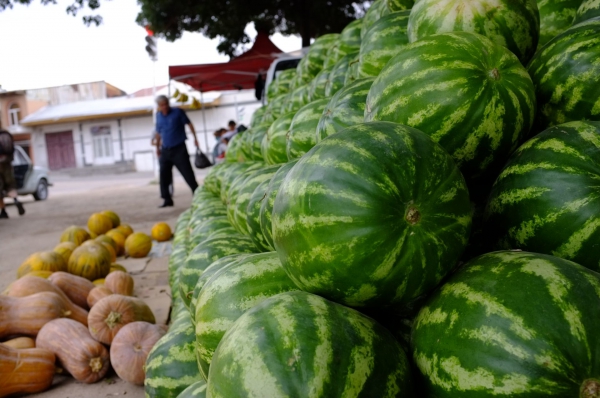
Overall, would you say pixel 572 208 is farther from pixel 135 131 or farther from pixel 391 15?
pixel 135 131

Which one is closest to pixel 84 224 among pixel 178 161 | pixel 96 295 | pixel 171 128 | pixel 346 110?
pixel 178 161

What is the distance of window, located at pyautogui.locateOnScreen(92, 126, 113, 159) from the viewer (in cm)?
3606

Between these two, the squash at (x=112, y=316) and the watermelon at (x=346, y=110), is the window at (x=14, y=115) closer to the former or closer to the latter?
the squash at (x=112, y=316)

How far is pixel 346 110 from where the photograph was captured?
1724mm

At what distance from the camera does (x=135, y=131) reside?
115 feet

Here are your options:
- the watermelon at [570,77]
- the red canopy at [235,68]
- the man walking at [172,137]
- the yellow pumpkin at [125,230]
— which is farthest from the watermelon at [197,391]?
the red canopy at [235,68]

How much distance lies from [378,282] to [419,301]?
A: 0.19m

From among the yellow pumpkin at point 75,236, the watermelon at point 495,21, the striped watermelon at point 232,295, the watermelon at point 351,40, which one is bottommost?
the yellow pumpkin at point 75,236

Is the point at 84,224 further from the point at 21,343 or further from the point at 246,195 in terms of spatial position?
the point at 246,195

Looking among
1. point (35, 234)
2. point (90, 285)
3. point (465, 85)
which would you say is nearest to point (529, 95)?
point (465, 85)

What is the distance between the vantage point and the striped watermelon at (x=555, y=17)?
5.96ft

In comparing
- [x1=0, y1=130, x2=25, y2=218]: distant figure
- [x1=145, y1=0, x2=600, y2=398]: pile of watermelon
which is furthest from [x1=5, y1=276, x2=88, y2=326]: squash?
[x1=0, y1=130, x2=25, y2=218]: distant figure

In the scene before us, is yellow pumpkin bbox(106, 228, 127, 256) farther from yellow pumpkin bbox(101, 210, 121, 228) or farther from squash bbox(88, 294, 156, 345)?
squash bbox(88, 294, 156, 345)

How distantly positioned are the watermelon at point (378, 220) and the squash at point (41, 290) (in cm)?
280
